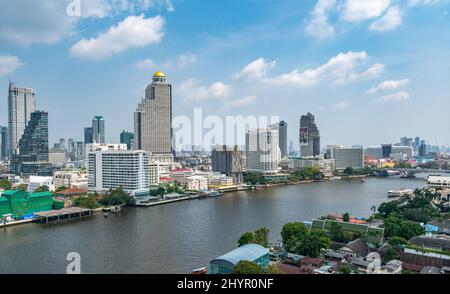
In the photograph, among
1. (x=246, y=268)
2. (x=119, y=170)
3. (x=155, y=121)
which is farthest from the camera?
(x=155, y=121)

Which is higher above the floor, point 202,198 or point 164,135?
point 164,135

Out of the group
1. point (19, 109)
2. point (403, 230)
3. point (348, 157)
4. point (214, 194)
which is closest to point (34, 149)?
point (19, 109)

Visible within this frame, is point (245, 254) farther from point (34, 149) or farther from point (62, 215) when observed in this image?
point (34, 149)

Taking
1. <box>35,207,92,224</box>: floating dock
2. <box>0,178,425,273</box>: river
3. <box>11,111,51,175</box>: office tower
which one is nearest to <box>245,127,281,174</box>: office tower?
<box>0,178,425,273</box>: river

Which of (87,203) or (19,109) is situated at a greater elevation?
(19,109)

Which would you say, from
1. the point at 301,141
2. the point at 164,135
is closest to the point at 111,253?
the point at 164,135
